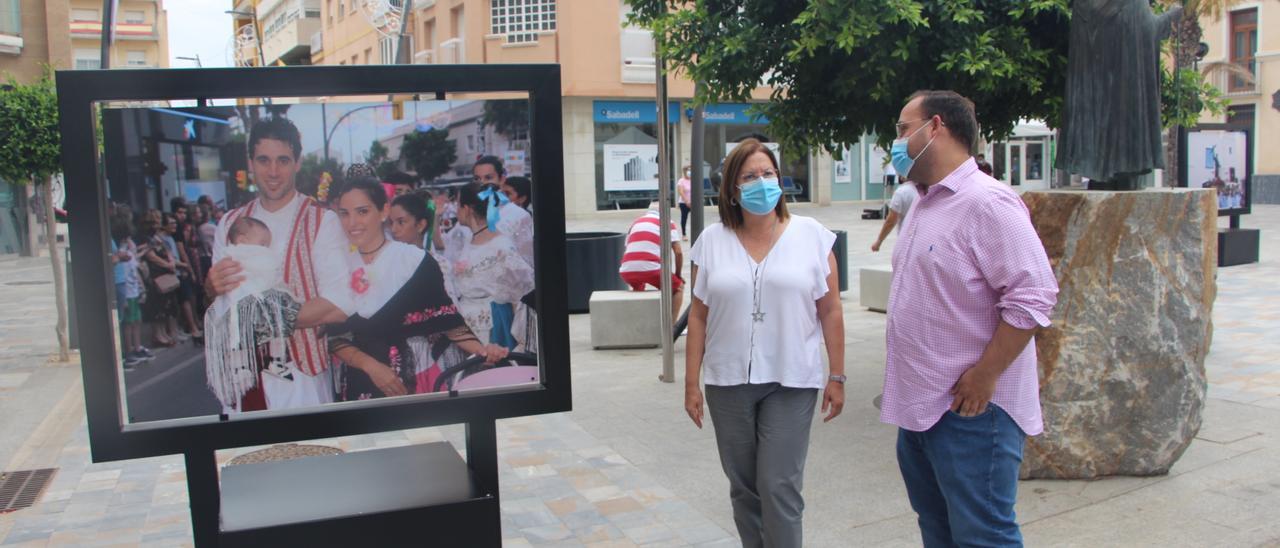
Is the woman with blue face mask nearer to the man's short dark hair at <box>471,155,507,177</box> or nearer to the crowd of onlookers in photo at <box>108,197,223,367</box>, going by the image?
the man's short dark hair at <box>471,155,507,177</box>

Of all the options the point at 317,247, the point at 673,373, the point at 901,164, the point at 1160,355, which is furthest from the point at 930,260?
the point at 673,373

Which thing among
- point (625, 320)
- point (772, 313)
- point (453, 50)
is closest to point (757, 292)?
point (772, 313)

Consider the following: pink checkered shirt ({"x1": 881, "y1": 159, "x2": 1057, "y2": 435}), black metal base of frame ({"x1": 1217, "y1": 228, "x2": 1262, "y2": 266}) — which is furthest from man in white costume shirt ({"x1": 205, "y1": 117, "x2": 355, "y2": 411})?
black metal base of frame ({"x1": 1217, "y1": 228, "x2": 1262, "y2": 266})

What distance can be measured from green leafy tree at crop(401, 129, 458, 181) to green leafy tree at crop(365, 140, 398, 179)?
51mm

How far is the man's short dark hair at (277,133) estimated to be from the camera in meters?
3.15

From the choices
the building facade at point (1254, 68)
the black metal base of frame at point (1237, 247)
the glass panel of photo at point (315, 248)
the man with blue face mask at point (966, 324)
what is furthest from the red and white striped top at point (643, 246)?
the building facade at point (1254, 68)

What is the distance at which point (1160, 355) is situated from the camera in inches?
206

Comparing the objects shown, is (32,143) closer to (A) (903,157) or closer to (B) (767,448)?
(B) (767,448)

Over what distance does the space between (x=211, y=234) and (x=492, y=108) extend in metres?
0.92

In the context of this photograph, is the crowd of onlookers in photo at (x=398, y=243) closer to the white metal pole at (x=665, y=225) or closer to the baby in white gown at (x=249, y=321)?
the baby in white gown at (x=249, y=321)

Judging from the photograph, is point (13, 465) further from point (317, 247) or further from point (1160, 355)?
point (1160, 355)

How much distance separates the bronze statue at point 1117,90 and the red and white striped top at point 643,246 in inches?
196

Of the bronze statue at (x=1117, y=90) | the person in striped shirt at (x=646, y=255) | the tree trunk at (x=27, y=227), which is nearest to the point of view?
the bronze statue at (x=1117, y=90)

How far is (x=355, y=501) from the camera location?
11.3 feet
